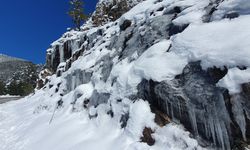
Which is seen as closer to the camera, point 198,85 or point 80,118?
point 198,85

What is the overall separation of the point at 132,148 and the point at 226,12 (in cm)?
493

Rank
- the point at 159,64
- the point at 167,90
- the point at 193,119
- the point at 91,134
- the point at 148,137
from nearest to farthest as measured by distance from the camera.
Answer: the point at 193,119
the point at 148,137
the point at 167,90
the point at 159,64
the point at 91,134

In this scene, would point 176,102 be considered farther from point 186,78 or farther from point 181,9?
point 181,9

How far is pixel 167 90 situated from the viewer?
822 centimetres

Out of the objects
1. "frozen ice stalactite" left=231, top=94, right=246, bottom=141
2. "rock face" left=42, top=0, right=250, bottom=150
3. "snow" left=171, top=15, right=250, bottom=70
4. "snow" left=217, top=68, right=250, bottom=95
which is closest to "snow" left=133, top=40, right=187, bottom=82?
"rock face" left=42, top=0, right=250, bottom=150

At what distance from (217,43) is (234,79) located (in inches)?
57.6

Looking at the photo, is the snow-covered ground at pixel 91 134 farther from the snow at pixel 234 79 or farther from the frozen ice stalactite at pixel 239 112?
the snow at pixel 234 79

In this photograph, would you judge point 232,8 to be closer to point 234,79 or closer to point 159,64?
point 159,64

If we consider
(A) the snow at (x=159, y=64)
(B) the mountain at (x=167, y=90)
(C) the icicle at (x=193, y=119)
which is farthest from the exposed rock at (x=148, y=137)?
(A) the snow at (x=159, y=64)

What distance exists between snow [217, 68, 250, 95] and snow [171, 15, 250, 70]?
0.21 metres

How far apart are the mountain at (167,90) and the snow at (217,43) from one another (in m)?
0.03

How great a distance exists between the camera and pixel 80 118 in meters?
12.4

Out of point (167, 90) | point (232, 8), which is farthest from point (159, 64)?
point (232, 8)

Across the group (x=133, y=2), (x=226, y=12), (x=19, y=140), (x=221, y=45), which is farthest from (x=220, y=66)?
(x=133, y=2)
